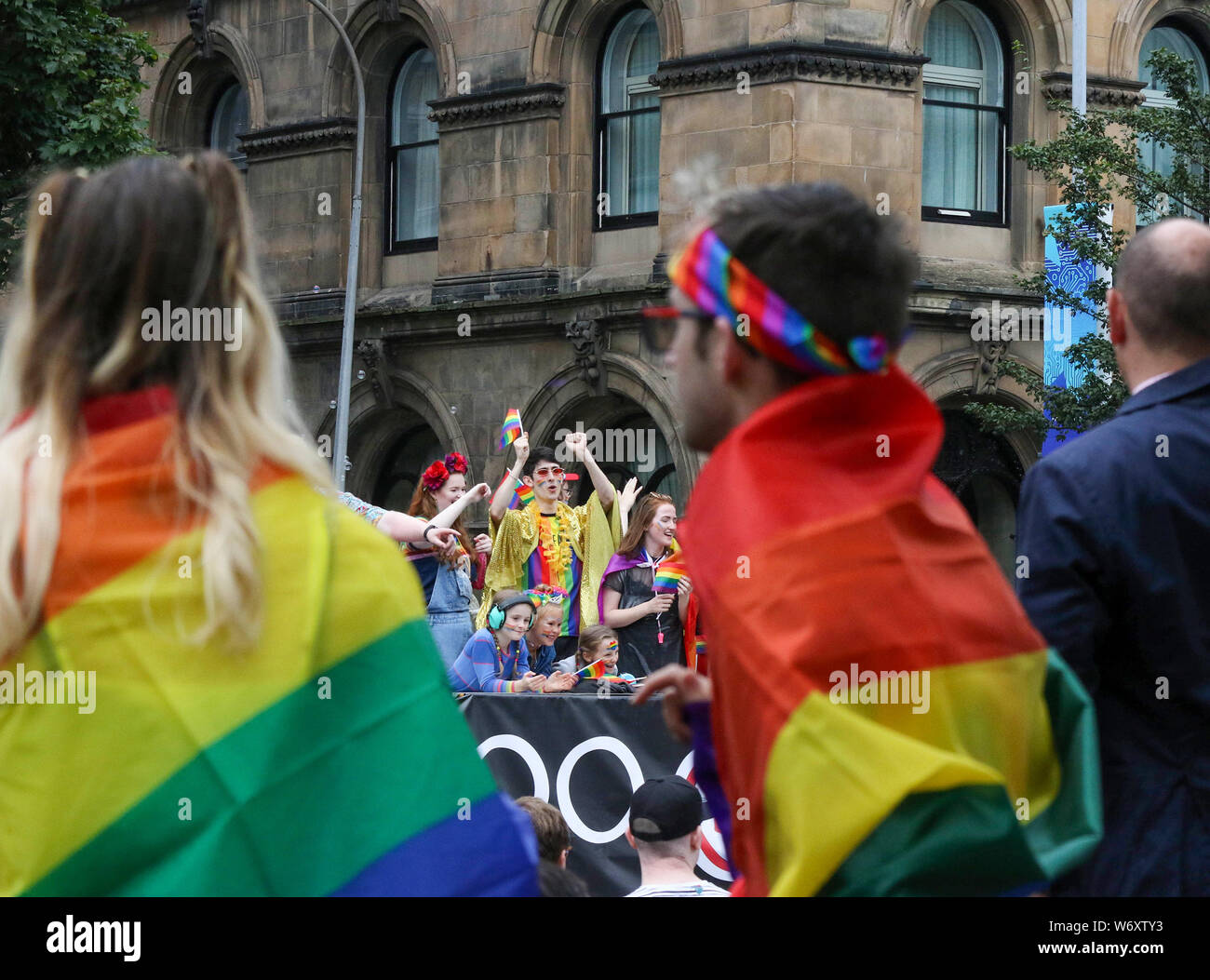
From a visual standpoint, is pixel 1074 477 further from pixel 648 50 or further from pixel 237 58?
pixel 237 58

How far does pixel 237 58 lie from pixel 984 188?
35.6 ft

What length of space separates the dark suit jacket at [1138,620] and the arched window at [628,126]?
60.8 feet

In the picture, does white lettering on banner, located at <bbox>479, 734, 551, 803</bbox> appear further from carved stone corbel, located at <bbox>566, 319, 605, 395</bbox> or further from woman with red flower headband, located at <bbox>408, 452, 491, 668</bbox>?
carved stone corbel, located at <bbox>566, 319, 605, 395</bbox>

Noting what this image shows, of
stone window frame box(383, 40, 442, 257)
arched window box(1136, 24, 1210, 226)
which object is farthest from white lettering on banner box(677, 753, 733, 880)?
stone window frame box(383, 40, 442, 257)

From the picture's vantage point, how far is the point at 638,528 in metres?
12.6

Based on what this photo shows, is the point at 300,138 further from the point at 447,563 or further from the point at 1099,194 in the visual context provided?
the point at 447,563

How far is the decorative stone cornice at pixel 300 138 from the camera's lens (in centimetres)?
2503

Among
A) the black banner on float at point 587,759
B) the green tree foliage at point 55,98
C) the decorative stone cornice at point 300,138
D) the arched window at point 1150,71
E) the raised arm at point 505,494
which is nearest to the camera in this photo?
the black banner on float at point 587,759

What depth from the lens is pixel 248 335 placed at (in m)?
2.62

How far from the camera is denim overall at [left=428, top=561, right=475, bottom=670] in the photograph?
10.7 metres

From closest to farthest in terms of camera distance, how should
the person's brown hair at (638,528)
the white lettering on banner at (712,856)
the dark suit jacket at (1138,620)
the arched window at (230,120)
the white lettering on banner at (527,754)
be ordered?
the dark suit jacket at (1138,620)
the white lettering on banner at (712,856)
the white lettering on banner at (527,754)
the person's brown hair at (638,528)
the arched window at (230,120)

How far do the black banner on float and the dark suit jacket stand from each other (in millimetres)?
4704

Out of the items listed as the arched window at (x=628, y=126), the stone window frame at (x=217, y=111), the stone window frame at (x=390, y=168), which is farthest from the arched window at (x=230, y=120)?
the arched window at (x=628, y=126)

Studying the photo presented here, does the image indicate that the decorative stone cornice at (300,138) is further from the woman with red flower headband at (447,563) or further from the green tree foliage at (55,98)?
the woman with red flower headband at (447,563)
